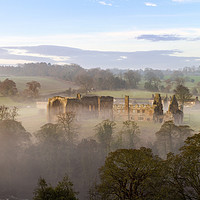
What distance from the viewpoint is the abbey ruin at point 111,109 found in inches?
3159

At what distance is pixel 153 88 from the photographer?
178 metres

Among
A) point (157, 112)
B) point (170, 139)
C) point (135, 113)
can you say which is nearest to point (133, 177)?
point (170, 139)

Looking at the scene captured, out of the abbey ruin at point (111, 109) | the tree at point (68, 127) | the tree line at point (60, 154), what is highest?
the abbey ruin at point (111, 109)

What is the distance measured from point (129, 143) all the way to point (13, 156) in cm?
2376

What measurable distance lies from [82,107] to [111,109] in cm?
995

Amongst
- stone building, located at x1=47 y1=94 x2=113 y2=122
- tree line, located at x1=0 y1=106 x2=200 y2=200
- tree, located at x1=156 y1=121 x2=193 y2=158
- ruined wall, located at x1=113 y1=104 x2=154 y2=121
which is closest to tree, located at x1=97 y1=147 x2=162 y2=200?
tree line, located at x1=0 y1=106 x2=200 y2=200

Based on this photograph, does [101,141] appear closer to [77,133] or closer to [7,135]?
[77,133]

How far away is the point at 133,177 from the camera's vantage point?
91.8 feet

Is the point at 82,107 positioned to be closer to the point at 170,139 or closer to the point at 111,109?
the point at 111,109

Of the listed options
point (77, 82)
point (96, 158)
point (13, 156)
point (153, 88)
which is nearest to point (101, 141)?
point (96, 158)

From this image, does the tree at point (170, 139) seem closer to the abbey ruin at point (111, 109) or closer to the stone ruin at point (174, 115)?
the stone ruin at point (174, 115)

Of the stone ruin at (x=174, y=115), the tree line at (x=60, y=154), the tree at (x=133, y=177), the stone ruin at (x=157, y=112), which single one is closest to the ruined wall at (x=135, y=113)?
the stone ruin at (x=157, y=112)

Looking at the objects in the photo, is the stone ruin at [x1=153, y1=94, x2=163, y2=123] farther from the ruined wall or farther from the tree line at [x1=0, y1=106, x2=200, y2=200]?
the tree line at [x1=0, y1=106, x2=200, y2=200]

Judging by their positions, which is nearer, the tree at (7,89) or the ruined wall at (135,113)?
the ruined wall at (135,113)
